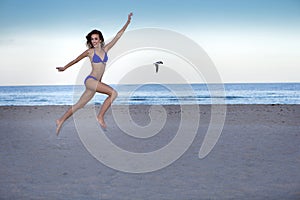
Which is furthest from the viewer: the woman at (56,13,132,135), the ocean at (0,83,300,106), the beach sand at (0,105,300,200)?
the ocean at (0,83,300,106)

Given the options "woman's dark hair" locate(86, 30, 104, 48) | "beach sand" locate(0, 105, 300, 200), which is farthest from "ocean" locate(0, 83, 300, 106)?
"woman's dark hair" locate(86, 30, 104, 48)

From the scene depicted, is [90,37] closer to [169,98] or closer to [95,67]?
[95,67]

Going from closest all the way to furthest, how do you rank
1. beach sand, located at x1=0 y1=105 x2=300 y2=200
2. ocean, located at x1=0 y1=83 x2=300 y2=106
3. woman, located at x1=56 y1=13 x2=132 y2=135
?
woman, located at x1=56 y1=13 x2=132 y2=135 → beach sand, located at x1=0 y1=105 x2=300 y2=200 → ocean, located at x1=0 y1=83 x2=300 y2=106

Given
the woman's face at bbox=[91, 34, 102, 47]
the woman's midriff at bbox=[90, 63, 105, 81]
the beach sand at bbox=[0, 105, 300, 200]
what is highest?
the woman's face at bbox=[91, 34, 102, 47]

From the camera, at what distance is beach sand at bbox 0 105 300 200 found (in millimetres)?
4965

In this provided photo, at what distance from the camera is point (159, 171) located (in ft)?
20.5

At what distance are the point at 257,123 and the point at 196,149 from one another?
15.0ft

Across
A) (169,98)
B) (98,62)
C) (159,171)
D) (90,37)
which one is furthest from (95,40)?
(169,98)

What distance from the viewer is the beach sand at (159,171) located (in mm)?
4965

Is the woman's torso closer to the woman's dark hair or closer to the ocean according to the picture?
the woman's dark hair

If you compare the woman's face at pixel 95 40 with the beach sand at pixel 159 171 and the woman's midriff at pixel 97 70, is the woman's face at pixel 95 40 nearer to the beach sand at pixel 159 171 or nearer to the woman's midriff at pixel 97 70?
the woman's midriff at pixel 97 70

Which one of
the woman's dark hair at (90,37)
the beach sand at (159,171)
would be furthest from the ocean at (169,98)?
the woman's dark hair at (90,37)

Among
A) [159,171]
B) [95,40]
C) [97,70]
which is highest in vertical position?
[95,40]

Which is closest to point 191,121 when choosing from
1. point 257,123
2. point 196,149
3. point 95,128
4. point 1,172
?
point 257,123
